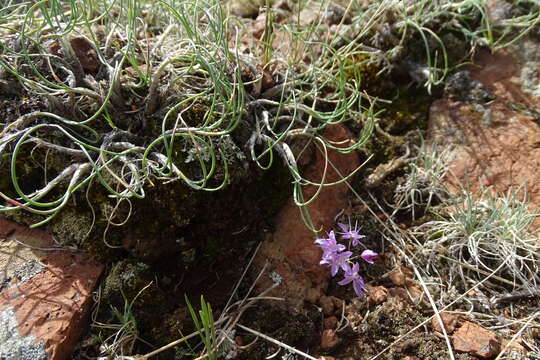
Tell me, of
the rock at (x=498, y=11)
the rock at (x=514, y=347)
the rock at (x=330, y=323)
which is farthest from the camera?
the rock at (x=498, y=11)

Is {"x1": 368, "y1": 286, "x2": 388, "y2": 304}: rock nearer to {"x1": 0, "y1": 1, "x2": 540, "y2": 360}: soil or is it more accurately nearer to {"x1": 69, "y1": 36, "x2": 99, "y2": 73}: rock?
{"x1": 0, "y1": 1, "x2": 540, "y2": 360}: soil

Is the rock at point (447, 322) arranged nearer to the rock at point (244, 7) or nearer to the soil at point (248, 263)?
the soil at point (248, 263)

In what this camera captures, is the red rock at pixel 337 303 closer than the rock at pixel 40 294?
No

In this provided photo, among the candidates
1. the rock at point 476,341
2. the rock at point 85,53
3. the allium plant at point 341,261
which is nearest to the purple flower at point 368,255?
the allium plant at point 341,261

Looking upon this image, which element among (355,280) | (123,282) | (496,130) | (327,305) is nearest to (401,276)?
(355,280)

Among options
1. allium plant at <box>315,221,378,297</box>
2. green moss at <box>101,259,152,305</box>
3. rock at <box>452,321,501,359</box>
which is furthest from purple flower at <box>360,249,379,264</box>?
green moss at <box>101,259,152,305</box>

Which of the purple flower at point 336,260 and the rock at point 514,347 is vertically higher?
the purple flower at point 336,260
